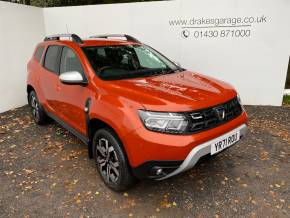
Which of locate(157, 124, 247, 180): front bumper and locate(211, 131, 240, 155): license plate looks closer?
locate(157, 124, 247, 180): front bumper

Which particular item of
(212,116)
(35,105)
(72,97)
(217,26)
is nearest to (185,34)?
(217,26)

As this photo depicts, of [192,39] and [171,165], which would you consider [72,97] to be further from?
[192,39]

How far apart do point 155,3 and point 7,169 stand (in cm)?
480

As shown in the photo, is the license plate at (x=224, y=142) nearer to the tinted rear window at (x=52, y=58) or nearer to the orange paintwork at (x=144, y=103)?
the orange paintwork at (x=144, y=103)

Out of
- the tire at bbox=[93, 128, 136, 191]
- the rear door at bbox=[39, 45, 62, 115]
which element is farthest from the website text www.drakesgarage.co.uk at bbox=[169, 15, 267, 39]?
the tire at bbox=[93, 128, 136, 191]

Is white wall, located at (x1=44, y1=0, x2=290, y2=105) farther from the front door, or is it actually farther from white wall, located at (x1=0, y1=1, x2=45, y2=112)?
the front door

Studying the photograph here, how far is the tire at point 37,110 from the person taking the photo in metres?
5.15

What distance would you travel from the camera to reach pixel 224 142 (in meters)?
2.88

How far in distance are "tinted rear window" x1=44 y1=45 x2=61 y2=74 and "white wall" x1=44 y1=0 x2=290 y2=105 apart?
8.98 feet

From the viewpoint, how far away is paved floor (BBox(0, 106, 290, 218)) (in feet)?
9.60

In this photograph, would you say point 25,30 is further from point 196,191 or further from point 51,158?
point 196,191

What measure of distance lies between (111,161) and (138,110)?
0.79 meters

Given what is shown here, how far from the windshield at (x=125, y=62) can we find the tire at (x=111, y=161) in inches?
29.0

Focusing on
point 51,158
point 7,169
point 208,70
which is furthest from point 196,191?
point 208,70
